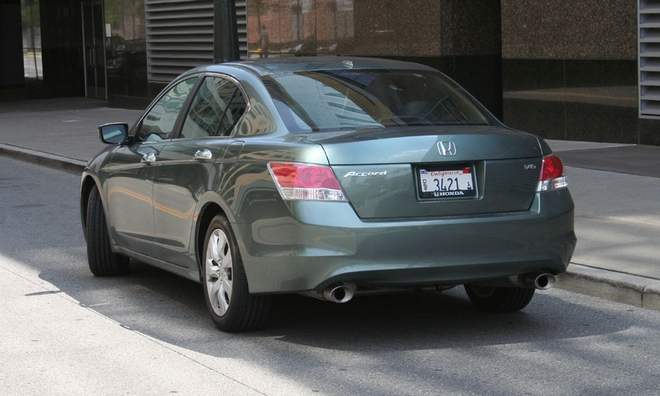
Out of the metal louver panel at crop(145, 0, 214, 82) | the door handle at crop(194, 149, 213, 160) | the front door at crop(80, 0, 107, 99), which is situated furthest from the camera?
the front door at crop(80, 0, 107, 99)

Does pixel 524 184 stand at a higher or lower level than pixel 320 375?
higher

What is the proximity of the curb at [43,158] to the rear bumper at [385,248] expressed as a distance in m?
10.8

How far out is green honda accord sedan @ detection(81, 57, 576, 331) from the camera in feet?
22.2

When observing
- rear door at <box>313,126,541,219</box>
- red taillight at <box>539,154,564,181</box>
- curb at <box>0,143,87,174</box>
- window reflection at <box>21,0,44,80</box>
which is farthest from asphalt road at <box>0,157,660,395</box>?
window reflection at <box>21,0,44,80</box>

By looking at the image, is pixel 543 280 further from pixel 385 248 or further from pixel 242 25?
pixel 242 25

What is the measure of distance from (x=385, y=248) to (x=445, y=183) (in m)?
0.50

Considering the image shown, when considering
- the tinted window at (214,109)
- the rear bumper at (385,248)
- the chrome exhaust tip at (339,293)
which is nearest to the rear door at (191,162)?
the tinted window at (214,109)

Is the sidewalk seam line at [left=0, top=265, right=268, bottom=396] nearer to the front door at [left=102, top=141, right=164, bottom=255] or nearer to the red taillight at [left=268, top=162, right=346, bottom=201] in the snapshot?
the front door at [left=102, top=141, right=164, bottom=255]

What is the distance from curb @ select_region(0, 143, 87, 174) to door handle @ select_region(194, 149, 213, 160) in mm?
9772

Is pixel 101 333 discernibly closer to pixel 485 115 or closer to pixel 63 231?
pixel 485 115

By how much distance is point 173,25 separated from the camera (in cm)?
2809

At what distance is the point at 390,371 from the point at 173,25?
2233cm

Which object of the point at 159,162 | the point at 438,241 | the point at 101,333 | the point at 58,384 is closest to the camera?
the point at 58,384

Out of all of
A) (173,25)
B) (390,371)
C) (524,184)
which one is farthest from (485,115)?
(173,25)
